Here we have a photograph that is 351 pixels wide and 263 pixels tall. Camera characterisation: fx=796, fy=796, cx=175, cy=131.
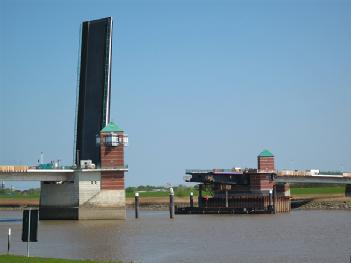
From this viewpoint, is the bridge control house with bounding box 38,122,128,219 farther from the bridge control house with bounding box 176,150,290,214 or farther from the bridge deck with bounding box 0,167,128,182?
the bridge control house with bounding box 176,150,290,214

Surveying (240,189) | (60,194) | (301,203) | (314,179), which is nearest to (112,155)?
(60,194)

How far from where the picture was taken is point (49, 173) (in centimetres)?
6688

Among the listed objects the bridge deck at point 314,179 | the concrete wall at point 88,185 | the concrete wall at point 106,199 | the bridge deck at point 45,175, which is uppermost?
the bridge deck at point 314,179

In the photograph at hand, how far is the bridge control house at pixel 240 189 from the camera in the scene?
80688mm

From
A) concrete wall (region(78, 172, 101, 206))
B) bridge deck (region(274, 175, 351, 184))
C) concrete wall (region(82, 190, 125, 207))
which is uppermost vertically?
bridge deck (region(274, 175, 351, 184))

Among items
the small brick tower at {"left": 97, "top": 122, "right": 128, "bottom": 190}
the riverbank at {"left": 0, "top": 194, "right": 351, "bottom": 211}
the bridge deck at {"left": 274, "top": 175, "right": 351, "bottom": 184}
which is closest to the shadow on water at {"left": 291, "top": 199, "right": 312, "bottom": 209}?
the riverbank at {"left": 0, "top": 194, "right": 351, "bottom": 211}

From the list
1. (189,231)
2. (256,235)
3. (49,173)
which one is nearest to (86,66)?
(49,173)

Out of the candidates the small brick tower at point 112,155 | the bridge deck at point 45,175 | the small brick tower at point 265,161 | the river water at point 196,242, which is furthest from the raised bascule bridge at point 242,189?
the river water at point 196,242

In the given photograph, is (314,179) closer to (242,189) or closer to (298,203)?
(298,203)

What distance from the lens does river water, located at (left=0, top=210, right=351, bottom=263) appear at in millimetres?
33906

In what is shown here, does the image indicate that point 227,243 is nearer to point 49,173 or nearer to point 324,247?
point 324,247

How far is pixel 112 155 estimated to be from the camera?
2667 inches

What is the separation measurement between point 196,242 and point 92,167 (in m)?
26.5

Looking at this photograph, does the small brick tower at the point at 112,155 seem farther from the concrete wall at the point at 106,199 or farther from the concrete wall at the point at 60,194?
the concrete wall at the point at 60,194
